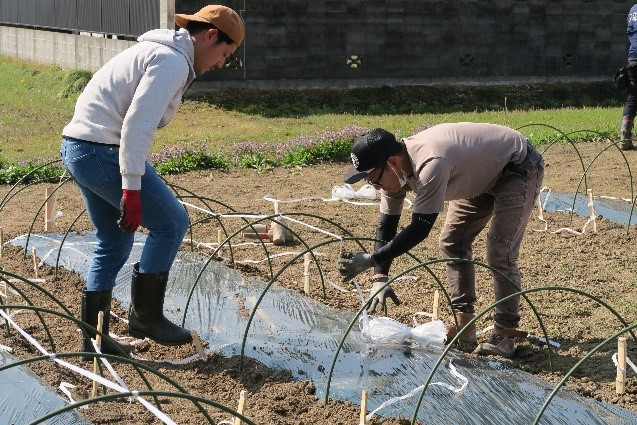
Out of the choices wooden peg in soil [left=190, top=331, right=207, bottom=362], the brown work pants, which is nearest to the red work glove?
wooden peg in soil [left=190, top=331, right=207, bottom=362]

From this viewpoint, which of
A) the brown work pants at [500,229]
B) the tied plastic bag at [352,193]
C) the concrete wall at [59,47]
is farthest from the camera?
the concrete wall at [59,47]

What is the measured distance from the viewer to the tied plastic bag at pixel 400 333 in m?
4.77

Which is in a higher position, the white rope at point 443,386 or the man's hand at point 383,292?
the man's hand at point 383,292

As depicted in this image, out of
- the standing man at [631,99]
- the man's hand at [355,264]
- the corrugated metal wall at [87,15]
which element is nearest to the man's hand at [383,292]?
the man's hand at [355,264]

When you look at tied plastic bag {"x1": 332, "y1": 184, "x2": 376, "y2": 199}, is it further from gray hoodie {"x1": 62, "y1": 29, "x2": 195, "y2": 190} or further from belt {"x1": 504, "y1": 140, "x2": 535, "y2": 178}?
gray hoodie {"x1": 62, "y1": 29, "x2": 195, "y2": 190}

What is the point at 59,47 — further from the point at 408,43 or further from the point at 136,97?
the point at 136,97

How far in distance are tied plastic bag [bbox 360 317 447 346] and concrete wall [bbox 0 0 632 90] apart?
853cm

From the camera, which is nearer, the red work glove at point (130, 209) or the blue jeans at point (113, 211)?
the red work glove at point (130, 209)

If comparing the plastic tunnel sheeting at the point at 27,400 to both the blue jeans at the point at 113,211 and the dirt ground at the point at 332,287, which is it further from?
the blue jeans at the point at 113,211

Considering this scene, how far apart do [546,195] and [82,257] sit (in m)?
4.11

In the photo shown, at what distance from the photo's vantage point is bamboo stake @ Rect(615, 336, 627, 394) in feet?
13.9

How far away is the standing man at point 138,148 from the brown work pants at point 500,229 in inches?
56.2

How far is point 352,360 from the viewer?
4.70 meters

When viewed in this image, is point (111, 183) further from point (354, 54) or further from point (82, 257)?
point (354, 54)
